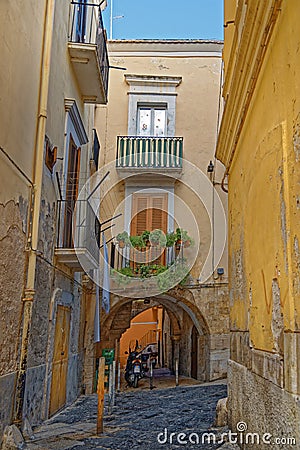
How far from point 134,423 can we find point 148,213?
8.40m

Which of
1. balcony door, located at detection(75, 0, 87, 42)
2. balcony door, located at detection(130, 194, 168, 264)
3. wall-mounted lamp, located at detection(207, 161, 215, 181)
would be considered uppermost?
balcony door, located at detection(75, 0, 87, 42)

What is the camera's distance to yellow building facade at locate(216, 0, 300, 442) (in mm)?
3125

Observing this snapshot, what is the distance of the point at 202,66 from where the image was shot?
16.2 metres

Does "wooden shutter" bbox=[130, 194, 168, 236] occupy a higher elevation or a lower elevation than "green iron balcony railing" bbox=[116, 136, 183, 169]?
lower

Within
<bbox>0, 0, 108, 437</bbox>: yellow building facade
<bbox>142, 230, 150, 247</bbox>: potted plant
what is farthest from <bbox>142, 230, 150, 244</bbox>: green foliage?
<bbox>0, 0, 108, 437</bbox>: yellow building facade

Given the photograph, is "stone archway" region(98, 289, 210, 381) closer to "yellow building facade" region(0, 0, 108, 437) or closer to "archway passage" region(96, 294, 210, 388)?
"archway passage" region(96, 294, 210, 388)

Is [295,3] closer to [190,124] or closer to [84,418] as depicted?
[84,418]

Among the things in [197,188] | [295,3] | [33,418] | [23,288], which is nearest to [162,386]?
[197,188]

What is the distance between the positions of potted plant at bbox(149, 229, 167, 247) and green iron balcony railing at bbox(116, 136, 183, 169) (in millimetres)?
2204

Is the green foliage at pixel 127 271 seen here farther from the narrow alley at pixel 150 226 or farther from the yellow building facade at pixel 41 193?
the yellow building facade at pixel 41 193

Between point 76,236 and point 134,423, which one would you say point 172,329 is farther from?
point 134,423

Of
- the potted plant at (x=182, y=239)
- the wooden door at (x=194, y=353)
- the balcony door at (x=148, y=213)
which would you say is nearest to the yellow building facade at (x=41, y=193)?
the potted plant at (x=182, y=239)

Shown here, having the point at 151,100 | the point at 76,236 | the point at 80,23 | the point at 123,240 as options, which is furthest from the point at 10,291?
the point at 151,100

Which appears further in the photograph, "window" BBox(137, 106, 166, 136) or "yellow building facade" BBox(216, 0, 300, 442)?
"window" BBox(137, 106, 166, 136)
